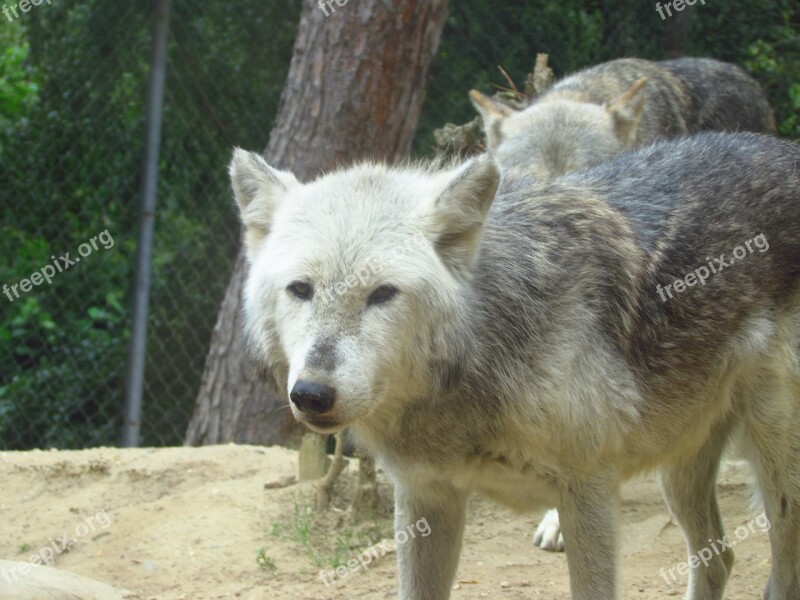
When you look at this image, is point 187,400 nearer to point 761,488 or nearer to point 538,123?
point 538,123

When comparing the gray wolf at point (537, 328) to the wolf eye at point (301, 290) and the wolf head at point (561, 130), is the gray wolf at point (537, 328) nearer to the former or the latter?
the wolf eye at point (301, 290)

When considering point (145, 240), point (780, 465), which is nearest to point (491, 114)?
point (145, 240)

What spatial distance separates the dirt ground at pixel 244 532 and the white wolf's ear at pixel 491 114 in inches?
96.9

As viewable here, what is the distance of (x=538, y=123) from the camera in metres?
6.99

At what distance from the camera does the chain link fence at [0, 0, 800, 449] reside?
762 cm

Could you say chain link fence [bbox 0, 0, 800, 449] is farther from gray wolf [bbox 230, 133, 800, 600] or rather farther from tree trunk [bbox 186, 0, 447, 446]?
gray wolf [bbox 230, 133, 800, 600]

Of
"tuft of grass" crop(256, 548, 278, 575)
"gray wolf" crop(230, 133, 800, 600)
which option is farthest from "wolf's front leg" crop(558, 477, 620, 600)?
"tuft of grass" crop(256, 548, 278, 575)

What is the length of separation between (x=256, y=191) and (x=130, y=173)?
4090 mm

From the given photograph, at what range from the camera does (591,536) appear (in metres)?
3.70

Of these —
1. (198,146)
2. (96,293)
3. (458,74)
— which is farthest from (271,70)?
(96,293)

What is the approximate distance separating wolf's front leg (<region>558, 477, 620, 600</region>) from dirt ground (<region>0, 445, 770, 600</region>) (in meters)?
0.97

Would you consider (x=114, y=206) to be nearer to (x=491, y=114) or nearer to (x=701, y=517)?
(x=491, y=114)

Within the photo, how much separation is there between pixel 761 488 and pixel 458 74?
14.5 ft

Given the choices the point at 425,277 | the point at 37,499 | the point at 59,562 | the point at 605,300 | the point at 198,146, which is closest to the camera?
the point at 425,277
